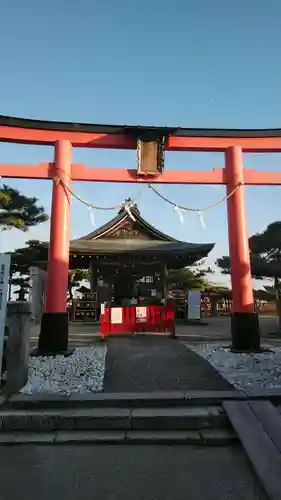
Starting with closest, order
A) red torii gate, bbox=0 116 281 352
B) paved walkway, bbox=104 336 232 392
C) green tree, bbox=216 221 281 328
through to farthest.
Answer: paved walkway, bbox=104 336 232 392 → red torii gate, bbox=0 116 281 352 → green tree, bbox=216 221 281 328

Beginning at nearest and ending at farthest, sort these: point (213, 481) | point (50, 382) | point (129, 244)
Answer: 1. point (213, 481)
2. point (50, 382)
3. point (129, 244)

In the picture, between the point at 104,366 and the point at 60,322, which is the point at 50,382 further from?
the point at 60,322

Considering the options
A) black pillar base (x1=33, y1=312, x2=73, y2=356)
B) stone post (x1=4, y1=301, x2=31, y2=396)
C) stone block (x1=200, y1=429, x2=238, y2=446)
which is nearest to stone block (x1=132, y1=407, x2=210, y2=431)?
stone block (x1=200, y1=429, x2=238, y2=446)

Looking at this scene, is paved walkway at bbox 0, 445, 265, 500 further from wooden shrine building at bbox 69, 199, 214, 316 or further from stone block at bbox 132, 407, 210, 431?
wooden shrine building at bbox 69, 199, 214, 316

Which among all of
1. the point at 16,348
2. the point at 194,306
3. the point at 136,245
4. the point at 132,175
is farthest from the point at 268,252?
the point at 16,348

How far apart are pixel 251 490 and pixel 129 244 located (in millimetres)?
16372

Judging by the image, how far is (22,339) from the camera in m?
4.87

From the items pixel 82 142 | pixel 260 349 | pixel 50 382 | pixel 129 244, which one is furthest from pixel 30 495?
pixel 129 244

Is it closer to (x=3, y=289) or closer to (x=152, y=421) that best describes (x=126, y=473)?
(x=152, y=421)

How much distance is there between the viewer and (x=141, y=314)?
10.6 m

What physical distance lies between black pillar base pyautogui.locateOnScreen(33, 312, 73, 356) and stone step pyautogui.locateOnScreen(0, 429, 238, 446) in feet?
11.2

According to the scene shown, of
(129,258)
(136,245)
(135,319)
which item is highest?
(136,245)

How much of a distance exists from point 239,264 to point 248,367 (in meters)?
2.49

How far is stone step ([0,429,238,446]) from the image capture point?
3.55 m
